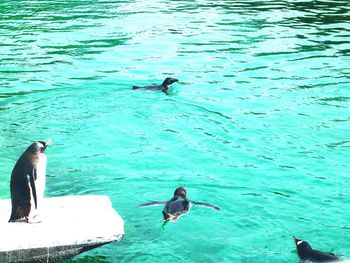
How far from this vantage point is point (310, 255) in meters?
7.12

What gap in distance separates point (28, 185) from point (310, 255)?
3.01m

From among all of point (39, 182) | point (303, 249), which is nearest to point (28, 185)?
A: point (39, 182)

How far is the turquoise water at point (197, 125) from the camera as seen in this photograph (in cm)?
834

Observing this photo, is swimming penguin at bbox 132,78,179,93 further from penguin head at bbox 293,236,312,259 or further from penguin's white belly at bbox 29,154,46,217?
penguin head at bbox 293,236,312,259

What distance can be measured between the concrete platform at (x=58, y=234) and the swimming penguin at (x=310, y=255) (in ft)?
6.30

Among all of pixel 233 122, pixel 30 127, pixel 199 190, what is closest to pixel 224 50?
pixel 233 122

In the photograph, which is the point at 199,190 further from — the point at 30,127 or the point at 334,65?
the point at 334,65

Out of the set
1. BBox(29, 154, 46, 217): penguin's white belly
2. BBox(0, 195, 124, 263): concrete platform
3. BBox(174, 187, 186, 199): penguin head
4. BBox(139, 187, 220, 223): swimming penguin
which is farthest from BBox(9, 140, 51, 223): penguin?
BBox(174, 187, 186, 199): penguin head

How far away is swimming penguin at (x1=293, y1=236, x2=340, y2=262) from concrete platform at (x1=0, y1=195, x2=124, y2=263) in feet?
6.30

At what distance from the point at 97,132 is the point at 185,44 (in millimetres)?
8243

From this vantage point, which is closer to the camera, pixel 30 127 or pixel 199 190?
pixel 199 190

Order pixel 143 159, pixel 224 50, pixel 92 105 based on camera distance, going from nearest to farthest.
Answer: pixel 143 159, pixel 92 105, pixel 224 50

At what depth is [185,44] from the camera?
1964 centimetres

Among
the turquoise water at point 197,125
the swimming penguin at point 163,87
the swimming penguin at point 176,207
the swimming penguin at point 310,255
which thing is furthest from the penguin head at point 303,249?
the swimming penguin at point 163,87
